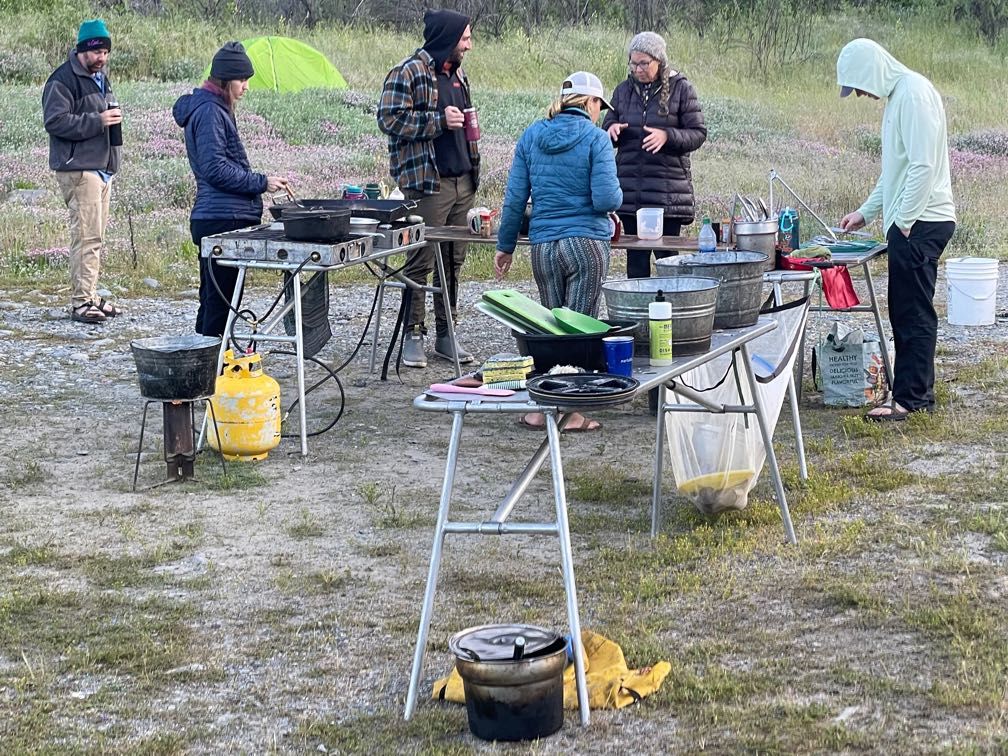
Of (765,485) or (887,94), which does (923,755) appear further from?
(887,94)

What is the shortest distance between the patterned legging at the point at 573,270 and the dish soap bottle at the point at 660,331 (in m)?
2.07


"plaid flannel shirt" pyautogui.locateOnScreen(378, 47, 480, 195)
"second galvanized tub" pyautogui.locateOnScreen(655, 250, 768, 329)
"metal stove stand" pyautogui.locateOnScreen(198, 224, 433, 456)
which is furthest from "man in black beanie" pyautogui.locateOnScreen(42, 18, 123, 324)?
"second galvanized tub" pyautogui.locateOnScreen(655, 250, 768, 329)

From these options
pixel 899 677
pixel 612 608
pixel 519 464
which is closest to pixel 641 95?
pixel 519 464

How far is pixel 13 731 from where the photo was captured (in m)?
3.67

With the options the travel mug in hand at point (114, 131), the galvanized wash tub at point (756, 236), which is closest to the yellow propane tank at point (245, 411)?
the galvanized wash tub at point (756, 236)

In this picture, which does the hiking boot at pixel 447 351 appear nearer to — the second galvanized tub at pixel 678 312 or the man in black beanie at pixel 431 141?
the man in black beanie at pixel 431 141

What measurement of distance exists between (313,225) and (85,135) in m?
3.08

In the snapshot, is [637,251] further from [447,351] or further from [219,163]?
[219,163]

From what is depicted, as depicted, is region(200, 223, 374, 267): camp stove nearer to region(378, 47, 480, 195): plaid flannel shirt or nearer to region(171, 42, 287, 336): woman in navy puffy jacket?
region(171, 42, 287, 336): woman in navy puffy jacket

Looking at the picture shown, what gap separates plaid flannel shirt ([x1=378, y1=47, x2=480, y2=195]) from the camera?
24.6 feet

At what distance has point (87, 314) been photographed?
9.29m

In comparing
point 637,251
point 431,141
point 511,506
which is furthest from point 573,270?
point 511,506

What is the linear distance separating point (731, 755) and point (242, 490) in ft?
9.92

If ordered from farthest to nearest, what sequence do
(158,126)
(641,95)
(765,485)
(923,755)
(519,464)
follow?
(158,126)
(641,95)
(519,464)
(765,485)
(923,755)
